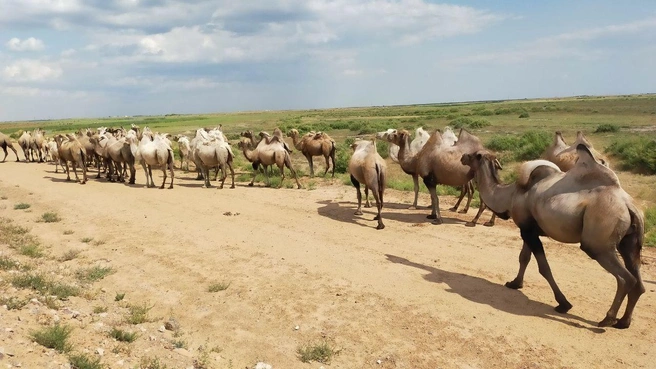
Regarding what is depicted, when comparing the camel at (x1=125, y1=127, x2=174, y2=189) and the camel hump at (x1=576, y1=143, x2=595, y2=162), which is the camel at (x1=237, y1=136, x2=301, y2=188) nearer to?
the camel at (x1=125, y1=127, x2=174, y2=189)

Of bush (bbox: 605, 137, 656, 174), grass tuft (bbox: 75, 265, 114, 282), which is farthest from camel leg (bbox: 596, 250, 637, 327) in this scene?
bush (bbox: 605, 137, 656, 174)

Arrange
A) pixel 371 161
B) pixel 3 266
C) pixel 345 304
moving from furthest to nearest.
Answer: pixel 371 161
pixel 3 266
pixel 345 304

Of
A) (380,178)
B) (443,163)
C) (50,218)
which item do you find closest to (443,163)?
(443,163)

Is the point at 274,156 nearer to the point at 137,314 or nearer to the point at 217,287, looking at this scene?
the point at 217,287

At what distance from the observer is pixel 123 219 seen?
12.3 m

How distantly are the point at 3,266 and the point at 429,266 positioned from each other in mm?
7249

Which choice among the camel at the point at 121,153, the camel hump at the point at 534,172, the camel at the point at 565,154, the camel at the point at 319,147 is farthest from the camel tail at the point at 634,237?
the camel at the point at 121,153

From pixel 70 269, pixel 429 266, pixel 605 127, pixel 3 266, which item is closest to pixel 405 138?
pixel 429 266

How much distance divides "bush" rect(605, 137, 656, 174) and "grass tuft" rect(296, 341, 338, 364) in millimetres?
19197

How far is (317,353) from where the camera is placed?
5668 mm

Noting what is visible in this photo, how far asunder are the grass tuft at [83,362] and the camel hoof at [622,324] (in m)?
6.23

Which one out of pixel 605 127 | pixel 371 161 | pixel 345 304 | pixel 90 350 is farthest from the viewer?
pixel 605 127

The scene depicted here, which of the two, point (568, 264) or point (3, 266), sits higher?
point (3, 266)

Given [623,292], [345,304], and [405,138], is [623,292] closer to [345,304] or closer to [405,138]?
[345,304]
